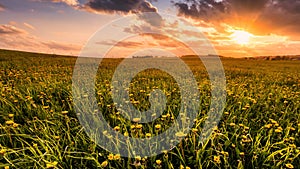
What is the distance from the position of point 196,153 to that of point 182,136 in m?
0.28

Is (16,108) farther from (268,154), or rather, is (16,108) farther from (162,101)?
(268,154)

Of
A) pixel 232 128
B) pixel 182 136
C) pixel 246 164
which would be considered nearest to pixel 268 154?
pixel 246 164

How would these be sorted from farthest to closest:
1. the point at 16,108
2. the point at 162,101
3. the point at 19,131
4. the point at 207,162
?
the point at 162,101 < the point at 16,108 < the point at 19,131 < the point at 207,162

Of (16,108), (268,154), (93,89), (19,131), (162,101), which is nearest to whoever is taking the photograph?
(268,154)

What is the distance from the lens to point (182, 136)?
285cm

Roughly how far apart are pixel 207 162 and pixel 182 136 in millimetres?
441

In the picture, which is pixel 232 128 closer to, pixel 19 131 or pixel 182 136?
pixel 182 136

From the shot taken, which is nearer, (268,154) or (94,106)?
(268,154)

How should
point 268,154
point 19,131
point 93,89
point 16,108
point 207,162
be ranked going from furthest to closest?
1. point 93,89
2. point 16,108
3. point 19,131
4. point 268,154
5. point 207,162

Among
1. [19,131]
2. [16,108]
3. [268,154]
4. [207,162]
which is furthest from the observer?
[16,108]

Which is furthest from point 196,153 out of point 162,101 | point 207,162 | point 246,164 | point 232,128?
point 162,101

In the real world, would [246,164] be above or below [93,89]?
below

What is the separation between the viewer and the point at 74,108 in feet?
13.2

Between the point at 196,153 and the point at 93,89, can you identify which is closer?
the point at 196,153
